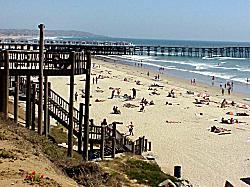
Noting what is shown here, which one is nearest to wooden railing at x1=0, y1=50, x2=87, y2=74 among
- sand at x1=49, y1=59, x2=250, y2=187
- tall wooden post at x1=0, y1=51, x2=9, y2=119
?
tall wooden post at x1=0, y1=51, x2=9, y2=119

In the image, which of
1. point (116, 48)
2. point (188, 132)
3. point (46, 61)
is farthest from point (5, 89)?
point (116, 48)

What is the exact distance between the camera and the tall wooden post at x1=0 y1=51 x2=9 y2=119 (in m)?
13.7

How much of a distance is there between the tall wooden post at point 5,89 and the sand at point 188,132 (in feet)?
23.7

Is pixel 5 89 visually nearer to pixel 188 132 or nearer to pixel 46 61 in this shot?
pixel 46 61

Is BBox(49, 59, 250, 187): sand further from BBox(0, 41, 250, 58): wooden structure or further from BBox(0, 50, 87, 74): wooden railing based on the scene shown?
BBox(0, 50, 87, 74): wooden railing

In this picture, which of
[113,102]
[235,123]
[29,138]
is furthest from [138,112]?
[29,138]

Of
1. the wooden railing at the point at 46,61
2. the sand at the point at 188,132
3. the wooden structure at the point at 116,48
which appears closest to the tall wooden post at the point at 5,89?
the wooden railing at the point at 46,61

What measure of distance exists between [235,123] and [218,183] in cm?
1450

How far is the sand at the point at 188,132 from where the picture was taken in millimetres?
19812

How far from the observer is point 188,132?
28.2 m

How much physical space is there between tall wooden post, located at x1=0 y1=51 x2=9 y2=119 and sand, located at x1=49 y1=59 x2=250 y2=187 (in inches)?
284

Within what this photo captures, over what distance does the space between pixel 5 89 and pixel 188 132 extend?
16.1 metres

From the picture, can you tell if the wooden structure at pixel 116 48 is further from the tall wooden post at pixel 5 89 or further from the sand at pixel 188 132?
the tall wooden post at pixel 5 89

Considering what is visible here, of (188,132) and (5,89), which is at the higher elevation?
(5,89)
